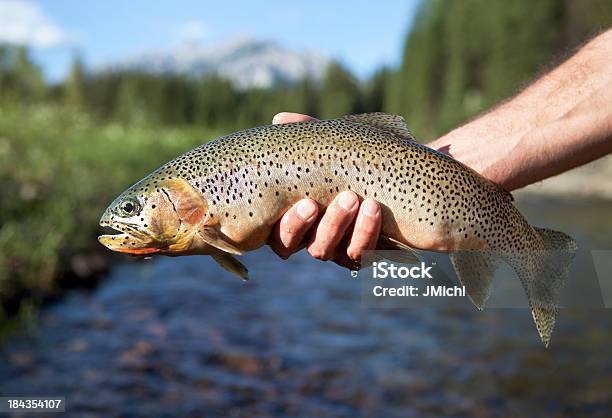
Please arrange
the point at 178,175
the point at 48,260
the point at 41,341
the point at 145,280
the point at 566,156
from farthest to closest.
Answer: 1. the point at 145,280
2. the point at 48,260
3. the point at 41,341
4. the point at 566,156
5. the point at 178,175

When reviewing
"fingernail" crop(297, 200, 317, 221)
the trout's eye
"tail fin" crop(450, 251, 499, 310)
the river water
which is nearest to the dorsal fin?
"fingernail" crop(297, 200, 317, 221)

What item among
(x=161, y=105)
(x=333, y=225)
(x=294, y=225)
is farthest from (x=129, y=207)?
(x=161, y=105)

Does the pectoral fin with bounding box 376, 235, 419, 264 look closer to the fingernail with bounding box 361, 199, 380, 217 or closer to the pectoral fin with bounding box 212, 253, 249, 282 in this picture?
the fingernail with bounding box 361, 199, 380, 217

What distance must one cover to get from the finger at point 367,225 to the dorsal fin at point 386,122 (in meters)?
0.43

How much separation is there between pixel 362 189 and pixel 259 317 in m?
8.73

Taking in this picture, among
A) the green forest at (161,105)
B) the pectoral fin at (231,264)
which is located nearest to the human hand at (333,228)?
the pectoral fin at (231,264)

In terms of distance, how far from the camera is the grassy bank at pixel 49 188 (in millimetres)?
10211

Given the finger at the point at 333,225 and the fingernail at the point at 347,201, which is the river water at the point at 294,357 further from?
the fingernail at the point at 347,201

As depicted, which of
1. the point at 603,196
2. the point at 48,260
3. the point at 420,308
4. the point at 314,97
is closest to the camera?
the point at 48,260

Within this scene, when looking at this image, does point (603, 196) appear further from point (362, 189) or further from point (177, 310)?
point (362, 189)

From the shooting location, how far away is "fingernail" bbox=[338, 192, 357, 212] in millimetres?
3197

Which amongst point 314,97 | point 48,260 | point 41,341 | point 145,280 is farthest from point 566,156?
point 314,97

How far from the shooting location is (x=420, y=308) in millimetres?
12578

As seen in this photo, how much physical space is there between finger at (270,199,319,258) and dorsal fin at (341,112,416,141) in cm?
54
